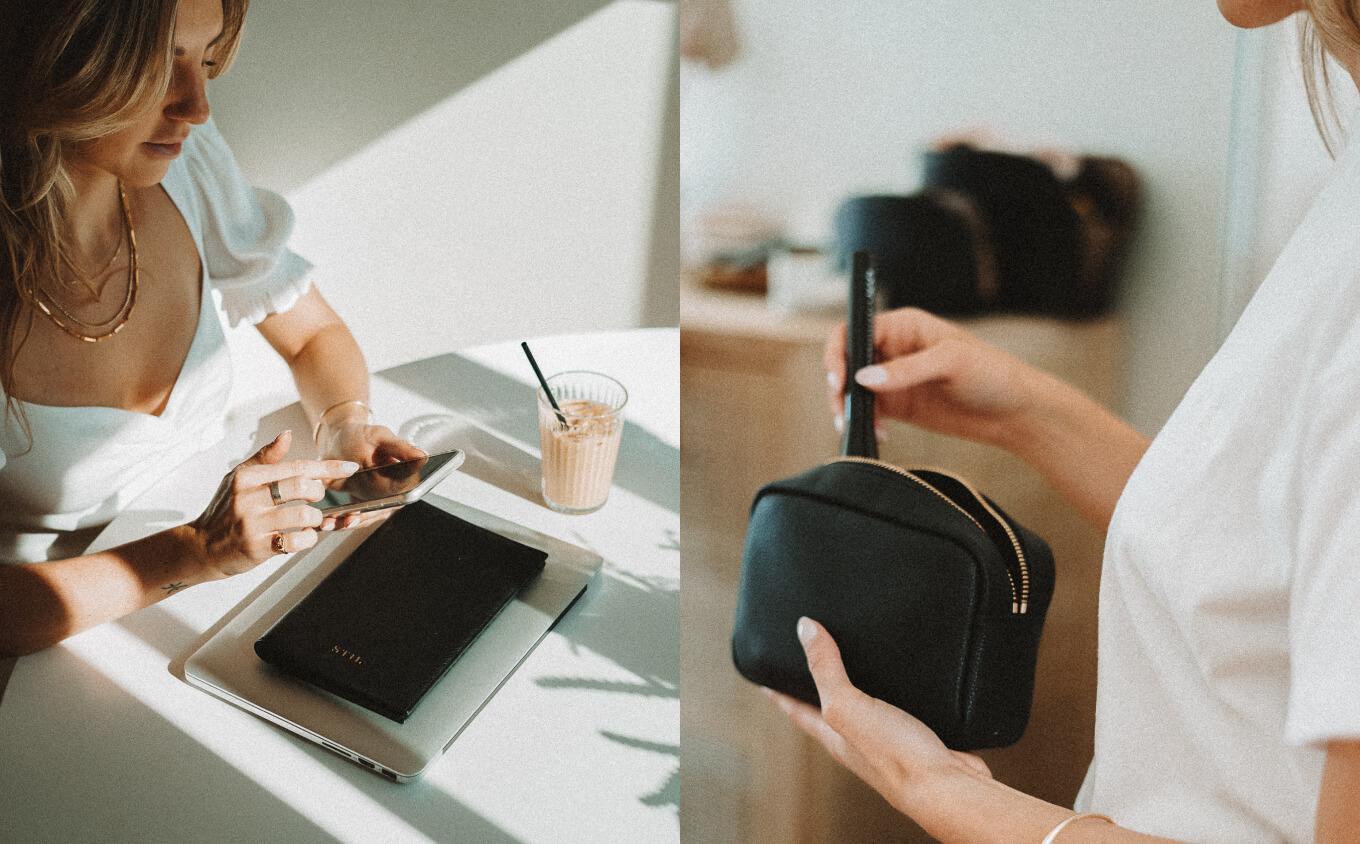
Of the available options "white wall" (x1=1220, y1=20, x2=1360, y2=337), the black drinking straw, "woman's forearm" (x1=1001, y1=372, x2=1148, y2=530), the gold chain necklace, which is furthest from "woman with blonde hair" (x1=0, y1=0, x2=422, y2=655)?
"white wall" (x1=1220, y1=20, x2=1360, y2=337)

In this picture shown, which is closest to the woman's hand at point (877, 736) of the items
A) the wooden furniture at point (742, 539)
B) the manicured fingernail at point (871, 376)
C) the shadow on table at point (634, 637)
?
the shadow on table at point (634, 637)

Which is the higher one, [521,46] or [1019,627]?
[521,46]

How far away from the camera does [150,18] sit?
48 cm

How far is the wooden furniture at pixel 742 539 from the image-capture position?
3.92 feet

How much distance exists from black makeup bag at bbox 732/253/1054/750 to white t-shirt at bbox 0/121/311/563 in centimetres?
40

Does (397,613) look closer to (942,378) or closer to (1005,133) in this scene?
(942,378)

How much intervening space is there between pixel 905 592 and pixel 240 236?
0.50m

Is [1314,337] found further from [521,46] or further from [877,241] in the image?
[877,241]

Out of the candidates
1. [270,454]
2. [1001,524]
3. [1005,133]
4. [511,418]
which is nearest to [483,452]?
[511,418]

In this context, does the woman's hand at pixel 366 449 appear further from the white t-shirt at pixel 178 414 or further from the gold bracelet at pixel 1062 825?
the gold bracelet at pixel 1062 825

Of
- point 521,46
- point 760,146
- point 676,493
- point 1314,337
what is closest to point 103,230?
point 521,46

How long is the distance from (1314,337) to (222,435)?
0.59 m

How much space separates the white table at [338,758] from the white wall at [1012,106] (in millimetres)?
606

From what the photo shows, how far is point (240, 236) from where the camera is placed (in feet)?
1.90
